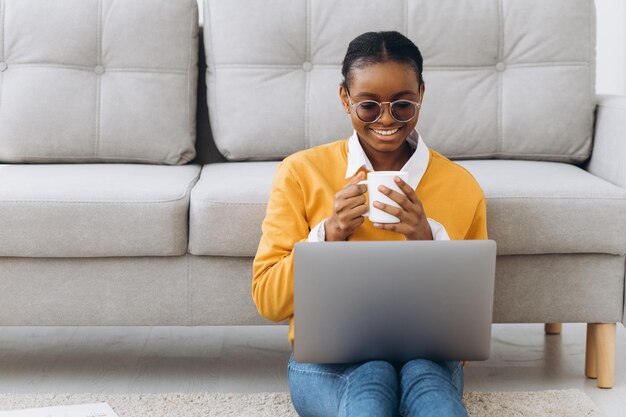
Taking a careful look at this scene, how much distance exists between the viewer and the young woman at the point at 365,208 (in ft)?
4.60

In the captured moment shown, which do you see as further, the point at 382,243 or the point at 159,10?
the point at 159,10

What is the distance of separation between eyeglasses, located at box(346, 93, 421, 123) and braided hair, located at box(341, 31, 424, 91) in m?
0.08

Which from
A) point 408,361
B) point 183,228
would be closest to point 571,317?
point 408,361

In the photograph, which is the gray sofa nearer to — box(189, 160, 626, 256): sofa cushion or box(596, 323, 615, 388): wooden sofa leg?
box(189, 160, 626, 256): sofa cushion

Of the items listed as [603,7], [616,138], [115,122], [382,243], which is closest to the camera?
[382,243]

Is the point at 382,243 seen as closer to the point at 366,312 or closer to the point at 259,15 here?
the point at 366,312

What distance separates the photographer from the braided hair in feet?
5.25

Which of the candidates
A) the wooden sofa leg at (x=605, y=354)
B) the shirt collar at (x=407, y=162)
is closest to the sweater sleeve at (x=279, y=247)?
the shirt collar at (x=407, y=162)

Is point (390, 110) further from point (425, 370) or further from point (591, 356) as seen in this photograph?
point (591, 356)

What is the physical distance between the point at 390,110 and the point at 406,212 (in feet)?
0.80

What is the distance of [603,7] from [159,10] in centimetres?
172

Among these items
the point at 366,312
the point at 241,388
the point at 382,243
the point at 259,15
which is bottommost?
the point at 241,388

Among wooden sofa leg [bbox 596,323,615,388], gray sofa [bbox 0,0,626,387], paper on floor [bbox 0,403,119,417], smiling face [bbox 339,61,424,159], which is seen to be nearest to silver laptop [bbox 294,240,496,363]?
smiling face [bbox 339,61,424,159]

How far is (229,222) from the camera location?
187 cm
